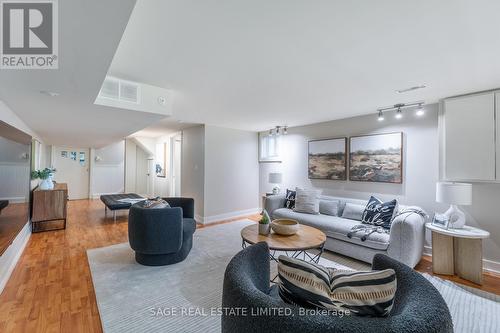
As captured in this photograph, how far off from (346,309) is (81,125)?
479 centimetres

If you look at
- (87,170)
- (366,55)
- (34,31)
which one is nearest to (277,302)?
(34,31)

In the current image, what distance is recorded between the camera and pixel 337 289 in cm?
95

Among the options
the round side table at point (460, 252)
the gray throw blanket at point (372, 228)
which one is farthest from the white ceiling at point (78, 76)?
Answer: the round side table at point (460, 252)

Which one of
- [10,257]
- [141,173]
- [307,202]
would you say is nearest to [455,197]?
[307,202]

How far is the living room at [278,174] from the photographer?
44.3 inches

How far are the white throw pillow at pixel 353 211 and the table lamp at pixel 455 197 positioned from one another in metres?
1.09

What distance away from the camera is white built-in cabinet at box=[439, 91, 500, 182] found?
2748 mm

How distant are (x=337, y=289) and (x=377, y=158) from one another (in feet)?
11.7

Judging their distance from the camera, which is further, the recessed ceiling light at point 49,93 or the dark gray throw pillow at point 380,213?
the dark gray throw pillow at point 380,213

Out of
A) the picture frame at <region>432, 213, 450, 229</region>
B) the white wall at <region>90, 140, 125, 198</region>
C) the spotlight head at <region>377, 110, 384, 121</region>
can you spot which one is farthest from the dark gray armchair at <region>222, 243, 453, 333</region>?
the white wall at <region>90, 140, 125, 198</region>

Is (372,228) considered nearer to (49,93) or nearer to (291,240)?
(291,240)

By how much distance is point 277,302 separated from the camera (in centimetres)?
88

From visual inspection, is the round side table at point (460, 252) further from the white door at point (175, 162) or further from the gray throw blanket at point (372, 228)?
the white door at point (175, 162)

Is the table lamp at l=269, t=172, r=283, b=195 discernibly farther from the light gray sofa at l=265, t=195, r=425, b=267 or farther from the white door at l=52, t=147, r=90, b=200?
the white door at l=52, t=147, r=90, b=200
